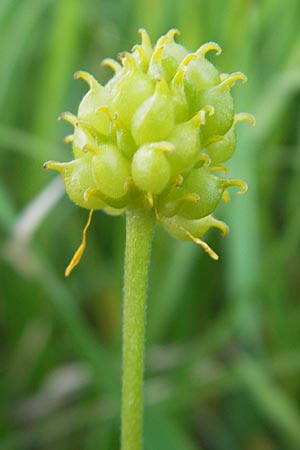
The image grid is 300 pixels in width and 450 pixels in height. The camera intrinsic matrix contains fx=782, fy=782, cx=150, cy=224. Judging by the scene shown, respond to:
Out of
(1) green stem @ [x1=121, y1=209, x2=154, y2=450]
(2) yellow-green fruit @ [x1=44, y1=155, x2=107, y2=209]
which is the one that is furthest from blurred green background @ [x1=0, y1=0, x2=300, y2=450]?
(2) yellow-green fruit @ [x1=44, y1=155, x2=107, y2=209]

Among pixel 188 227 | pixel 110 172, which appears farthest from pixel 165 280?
pixel 110 172

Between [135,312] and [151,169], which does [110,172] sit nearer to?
[151,169]

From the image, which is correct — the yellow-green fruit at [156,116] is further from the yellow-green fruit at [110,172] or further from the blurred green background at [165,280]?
the blurred green background at [165,280]

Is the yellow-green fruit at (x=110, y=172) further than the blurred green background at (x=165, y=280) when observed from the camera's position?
No

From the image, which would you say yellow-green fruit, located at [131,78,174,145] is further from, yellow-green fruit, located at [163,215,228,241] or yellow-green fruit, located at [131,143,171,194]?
yellow-green fruit, located at [163,215,228,241]

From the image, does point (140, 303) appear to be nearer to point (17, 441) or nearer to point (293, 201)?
point (17, 441)

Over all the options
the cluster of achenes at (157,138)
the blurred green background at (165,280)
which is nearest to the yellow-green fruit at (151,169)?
the cluster of achenes at (157,138)

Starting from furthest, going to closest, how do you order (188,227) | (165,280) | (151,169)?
1. (165,280)
2. (188,227)
3. (151,169)
